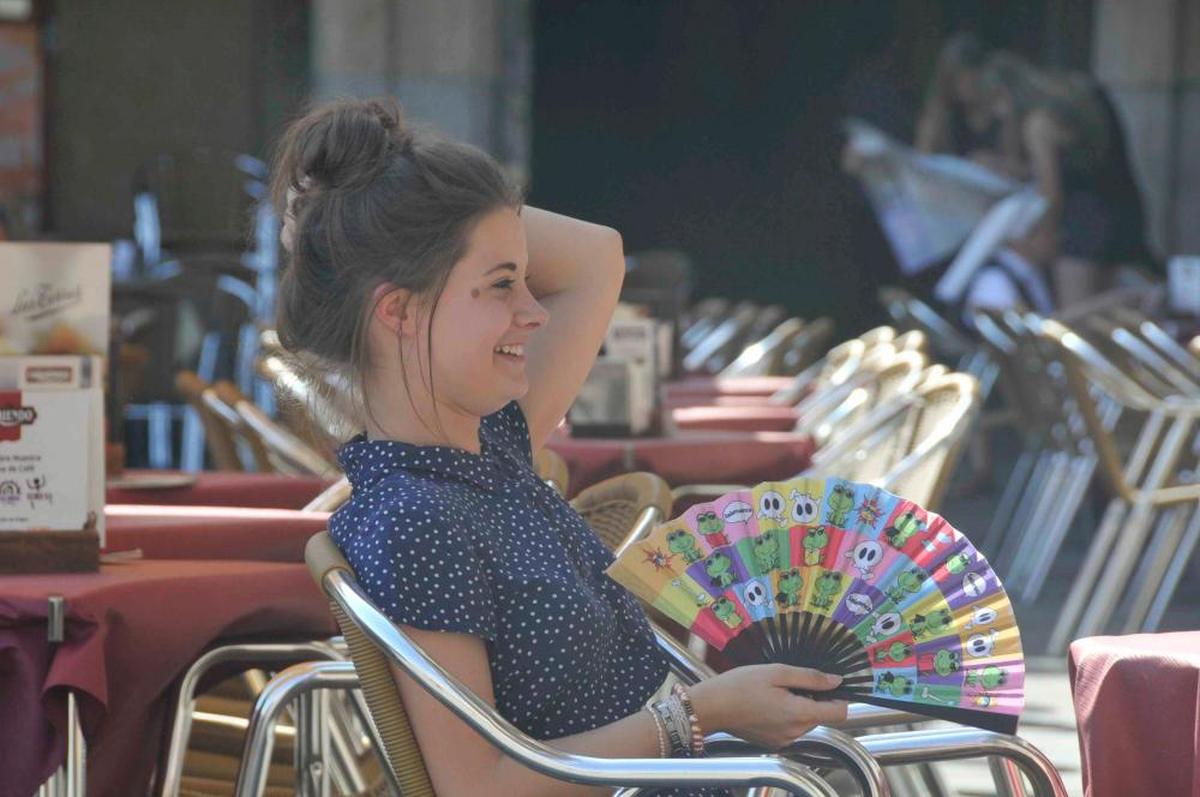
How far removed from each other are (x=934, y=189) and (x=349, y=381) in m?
11.7

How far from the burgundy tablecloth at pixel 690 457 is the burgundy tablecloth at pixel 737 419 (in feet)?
2.69

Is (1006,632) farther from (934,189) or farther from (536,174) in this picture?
(536,174)

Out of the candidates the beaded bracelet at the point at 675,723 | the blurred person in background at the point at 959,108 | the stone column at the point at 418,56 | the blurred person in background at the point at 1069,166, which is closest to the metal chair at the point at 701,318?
the stone column at the point at 418,56

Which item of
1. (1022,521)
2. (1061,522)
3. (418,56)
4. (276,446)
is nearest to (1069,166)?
(418,56)

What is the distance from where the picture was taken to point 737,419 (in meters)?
5.27

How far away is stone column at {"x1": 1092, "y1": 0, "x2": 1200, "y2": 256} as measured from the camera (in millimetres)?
12156

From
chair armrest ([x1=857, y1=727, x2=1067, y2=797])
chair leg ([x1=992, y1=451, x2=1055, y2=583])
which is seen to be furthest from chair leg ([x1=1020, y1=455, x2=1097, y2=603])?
chair armrest ([x1=857, y1=727, x2=1067, y2=797])

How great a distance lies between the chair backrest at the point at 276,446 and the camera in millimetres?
3965

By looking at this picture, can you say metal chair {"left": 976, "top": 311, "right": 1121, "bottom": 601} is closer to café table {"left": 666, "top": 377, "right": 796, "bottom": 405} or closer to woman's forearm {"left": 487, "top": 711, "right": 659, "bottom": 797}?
café table {"left": 666, "top": 377, "right": 796, "bottom": 405}

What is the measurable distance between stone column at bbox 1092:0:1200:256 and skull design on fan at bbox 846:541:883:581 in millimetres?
11079

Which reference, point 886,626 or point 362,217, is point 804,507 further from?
point 362,217

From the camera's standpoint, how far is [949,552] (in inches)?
65.6

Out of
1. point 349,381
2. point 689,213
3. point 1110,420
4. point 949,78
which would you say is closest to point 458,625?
point 349,381

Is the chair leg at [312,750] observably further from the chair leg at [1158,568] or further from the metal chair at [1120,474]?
the chair leg at [1158,568]
